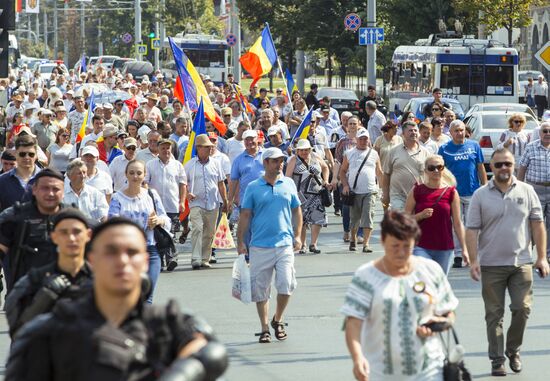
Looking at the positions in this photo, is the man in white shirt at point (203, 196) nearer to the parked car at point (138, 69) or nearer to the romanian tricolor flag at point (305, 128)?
the romanian tricolor flag at point (305, 128)

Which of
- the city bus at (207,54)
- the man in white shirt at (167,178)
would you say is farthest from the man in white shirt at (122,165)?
the city bus at (207,54)

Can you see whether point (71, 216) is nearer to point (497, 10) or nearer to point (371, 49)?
point (371, 49)

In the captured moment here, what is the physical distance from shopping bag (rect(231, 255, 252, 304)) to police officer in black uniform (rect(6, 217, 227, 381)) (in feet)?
24.1

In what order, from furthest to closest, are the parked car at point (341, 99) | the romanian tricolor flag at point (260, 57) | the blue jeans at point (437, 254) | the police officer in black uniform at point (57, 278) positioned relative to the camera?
1. the parked car at point (341, 99)
2. the romanian tricolor flag at point (260, 57)
3. the blue jeans at point (437, 254)
4. the police officer in black uniform at point (57, 278)

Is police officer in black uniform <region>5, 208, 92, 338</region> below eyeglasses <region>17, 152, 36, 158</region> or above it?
below

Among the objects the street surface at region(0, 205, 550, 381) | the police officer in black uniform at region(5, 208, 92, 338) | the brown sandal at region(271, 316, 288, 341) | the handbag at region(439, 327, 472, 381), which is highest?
the police officer in black uniform at region(5, 208, 92, 338)

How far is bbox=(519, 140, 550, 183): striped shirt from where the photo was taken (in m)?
15.7

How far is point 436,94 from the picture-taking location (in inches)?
1133

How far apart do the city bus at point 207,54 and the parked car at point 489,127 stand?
36752mm

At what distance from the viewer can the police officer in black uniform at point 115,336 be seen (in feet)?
14.2

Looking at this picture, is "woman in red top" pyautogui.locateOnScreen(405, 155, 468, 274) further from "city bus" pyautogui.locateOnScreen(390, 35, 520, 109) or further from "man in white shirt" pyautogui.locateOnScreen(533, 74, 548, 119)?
"man in white shirt" pyautogui.locateOnScreen(533, 74, 548, 119)

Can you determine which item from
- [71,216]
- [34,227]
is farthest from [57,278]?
[34,227]

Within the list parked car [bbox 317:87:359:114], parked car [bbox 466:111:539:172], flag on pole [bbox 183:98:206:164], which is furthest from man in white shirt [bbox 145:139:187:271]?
parked car [bbox 317:87:359:114]

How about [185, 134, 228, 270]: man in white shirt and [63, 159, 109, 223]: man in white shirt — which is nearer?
[63, 159, 109, 223]: man in white shirt
